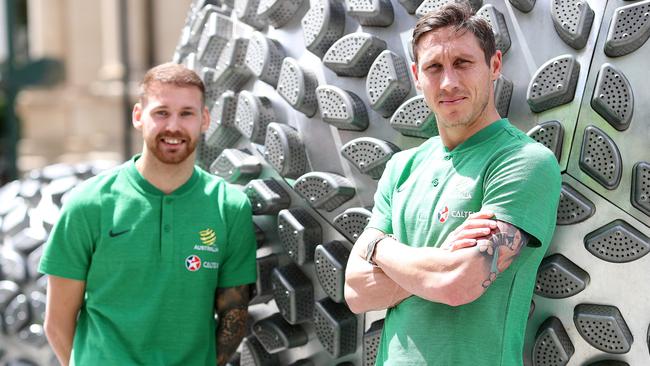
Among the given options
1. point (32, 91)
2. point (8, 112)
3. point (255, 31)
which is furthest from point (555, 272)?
point (32, 91)

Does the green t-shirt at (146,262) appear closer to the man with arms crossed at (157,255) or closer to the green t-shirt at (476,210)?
the man with arms crossed at (157,255)

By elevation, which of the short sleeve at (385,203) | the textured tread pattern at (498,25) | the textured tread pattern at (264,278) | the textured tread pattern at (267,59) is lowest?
the textured tread pattern at (264,278)

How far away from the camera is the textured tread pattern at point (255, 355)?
3680mm

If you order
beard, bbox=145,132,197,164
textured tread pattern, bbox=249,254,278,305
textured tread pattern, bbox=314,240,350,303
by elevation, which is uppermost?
beard, bbox=145,132,197,164

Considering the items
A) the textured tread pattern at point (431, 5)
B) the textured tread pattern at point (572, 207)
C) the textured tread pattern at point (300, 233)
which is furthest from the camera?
the textured tread pattern at point (300, 233)

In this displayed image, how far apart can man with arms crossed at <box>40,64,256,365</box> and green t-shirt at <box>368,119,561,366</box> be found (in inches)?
40.8

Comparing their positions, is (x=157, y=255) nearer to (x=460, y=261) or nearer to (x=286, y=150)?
(x=286, y=150)

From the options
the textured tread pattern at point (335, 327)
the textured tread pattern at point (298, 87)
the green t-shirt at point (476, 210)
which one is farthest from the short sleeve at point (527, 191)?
the textured tread pattern at point (298, 87)

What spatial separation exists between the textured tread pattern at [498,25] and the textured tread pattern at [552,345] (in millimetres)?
892

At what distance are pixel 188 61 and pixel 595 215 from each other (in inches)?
88.5

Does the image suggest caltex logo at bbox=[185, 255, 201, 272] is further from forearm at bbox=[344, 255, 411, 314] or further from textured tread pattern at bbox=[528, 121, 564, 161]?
textured tread pattern at bbox=[528, 121, 564, 161]

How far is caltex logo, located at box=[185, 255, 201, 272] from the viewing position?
3.61 m

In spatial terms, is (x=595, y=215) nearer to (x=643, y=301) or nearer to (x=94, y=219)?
(x=643, y=301)

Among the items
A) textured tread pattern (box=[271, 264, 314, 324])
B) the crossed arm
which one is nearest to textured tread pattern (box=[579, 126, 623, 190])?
the crossed arm
